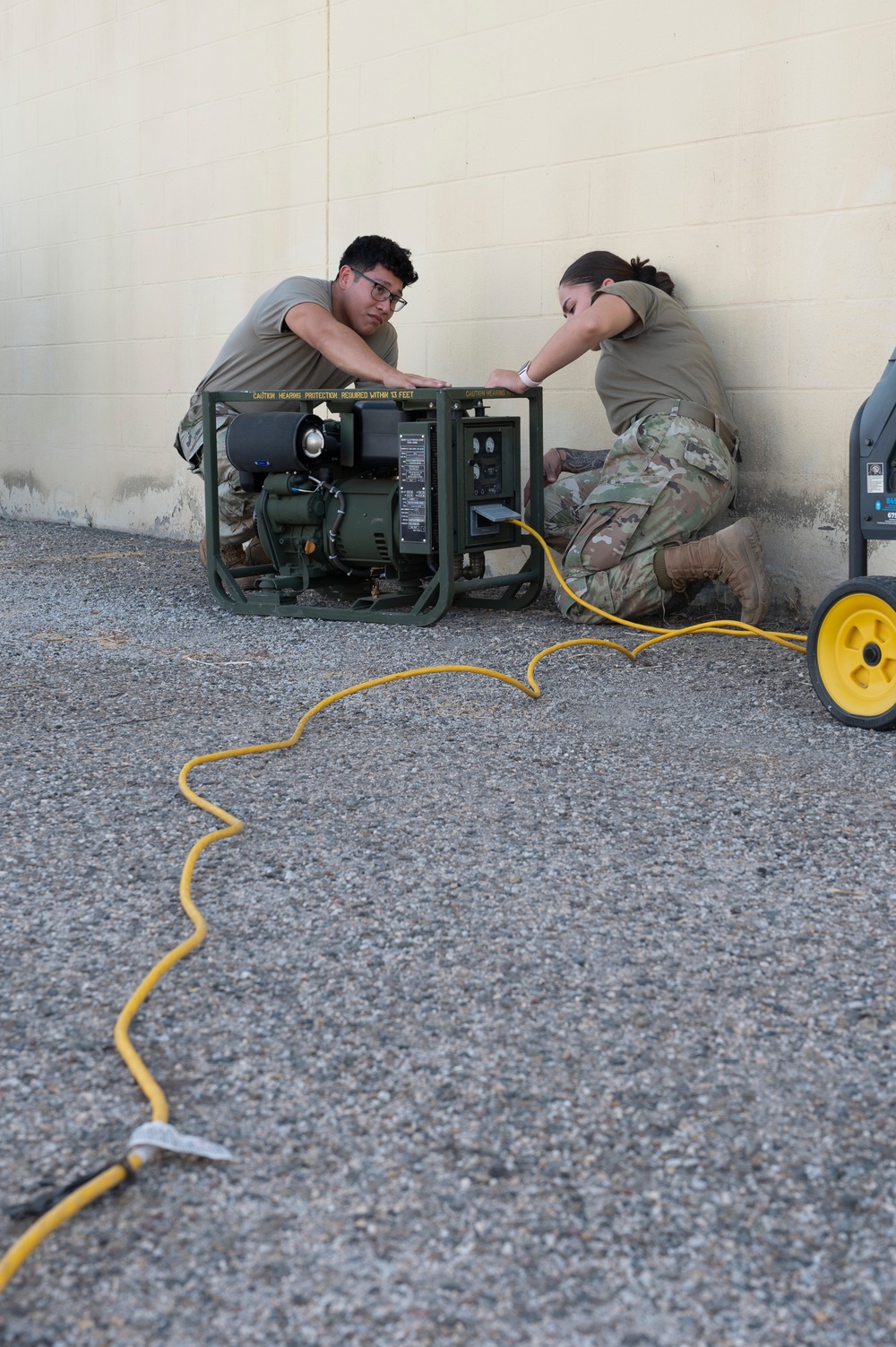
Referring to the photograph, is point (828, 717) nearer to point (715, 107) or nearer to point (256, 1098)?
point (256, 1098)

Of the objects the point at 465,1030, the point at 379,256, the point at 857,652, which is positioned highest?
the point at 379,256

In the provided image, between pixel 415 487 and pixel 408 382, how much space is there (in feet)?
1.24

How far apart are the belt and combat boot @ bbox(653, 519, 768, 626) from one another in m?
0.35

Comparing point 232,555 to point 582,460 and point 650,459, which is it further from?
point 650,459

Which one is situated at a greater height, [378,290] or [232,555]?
[378,290]

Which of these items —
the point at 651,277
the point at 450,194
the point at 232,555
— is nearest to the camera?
the point at 651,277

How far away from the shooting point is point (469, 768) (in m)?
2.71

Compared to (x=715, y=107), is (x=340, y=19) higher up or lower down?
higher up

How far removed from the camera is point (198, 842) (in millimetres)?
2207

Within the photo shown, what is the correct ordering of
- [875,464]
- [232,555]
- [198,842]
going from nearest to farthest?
[198,842], [875,464], [232,555]

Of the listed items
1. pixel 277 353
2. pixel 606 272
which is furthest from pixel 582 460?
pixel 277 353

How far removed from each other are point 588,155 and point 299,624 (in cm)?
208

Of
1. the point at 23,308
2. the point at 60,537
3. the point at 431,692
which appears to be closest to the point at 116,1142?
the point at 431,692

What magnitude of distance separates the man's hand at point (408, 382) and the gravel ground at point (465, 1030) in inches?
61.0
